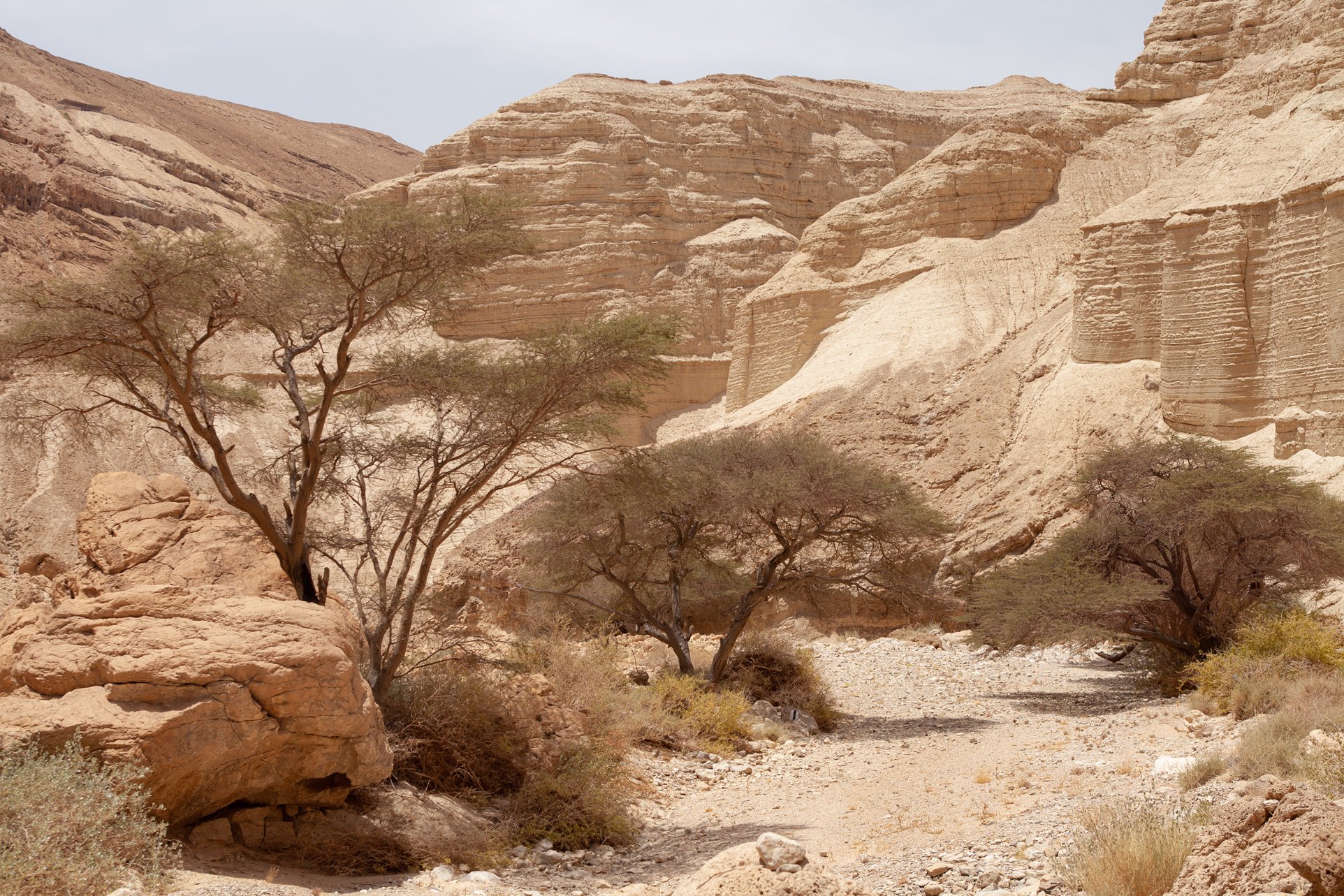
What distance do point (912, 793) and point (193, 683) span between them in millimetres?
6699

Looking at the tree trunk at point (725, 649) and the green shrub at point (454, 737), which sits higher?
the green shrub at point (454, 737)

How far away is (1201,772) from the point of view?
9422mm

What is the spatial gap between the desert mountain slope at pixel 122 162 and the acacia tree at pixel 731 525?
4047 centimetres

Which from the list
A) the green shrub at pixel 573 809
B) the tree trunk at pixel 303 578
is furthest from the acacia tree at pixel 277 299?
the green shrub at pixel 573 809

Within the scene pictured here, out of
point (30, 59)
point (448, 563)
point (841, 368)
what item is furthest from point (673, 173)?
point (30, 59)

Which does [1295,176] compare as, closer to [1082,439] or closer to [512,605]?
[1082,439]

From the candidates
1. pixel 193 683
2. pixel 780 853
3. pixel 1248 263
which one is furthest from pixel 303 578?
pixel 1248 263

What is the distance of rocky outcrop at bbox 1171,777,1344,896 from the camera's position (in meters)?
5.16

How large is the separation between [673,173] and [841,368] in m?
23.4

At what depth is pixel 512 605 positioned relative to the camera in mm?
31969

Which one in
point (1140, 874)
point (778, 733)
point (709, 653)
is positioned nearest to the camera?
point (1140, 874)

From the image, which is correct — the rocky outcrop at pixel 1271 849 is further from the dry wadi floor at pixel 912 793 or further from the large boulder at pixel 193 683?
the large boulder at pixel 193 683

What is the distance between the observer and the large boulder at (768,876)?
17.6ft

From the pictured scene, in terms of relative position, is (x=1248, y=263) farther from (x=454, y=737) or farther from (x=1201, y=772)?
(x=454, y=737)
